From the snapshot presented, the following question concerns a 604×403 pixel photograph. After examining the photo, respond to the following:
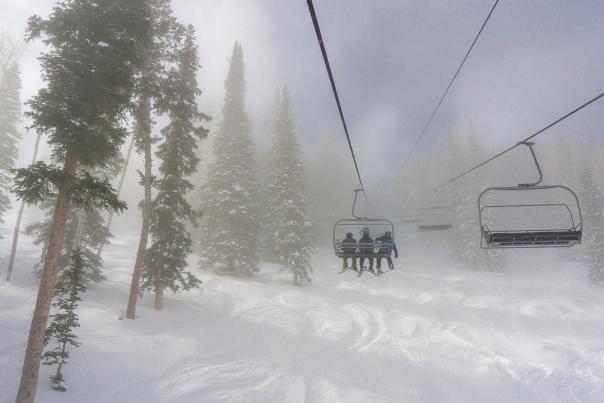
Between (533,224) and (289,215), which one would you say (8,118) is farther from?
(533,224)

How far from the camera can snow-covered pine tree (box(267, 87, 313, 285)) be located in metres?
30.7

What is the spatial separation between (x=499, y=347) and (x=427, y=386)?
800 cm

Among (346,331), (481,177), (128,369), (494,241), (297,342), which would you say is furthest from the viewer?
(481,177)

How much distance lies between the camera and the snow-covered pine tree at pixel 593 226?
34312mm

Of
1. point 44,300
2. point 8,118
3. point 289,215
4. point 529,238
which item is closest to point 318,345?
point 44,300

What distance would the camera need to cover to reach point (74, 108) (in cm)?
1012

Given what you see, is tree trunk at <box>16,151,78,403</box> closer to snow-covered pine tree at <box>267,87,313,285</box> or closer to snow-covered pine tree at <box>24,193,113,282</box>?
snow-covered pine tree at <box>24,193,113,282</box>

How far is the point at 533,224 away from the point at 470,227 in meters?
33.8

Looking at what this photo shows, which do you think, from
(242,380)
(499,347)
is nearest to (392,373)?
(242,380)

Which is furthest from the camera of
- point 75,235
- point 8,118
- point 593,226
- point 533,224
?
point 533,224

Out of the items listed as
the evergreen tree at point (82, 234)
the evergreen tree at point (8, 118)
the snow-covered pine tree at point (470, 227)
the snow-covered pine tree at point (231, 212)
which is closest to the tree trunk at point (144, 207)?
the evergreen tree at point (82, 234)

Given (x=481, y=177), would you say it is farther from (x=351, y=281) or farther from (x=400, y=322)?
(x=400, y=322)

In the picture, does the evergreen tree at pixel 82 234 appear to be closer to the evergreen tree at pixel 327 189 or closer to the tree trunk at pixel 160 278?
the tree trunk at pixel 160 278

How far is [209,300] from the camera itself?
75.8 ft
